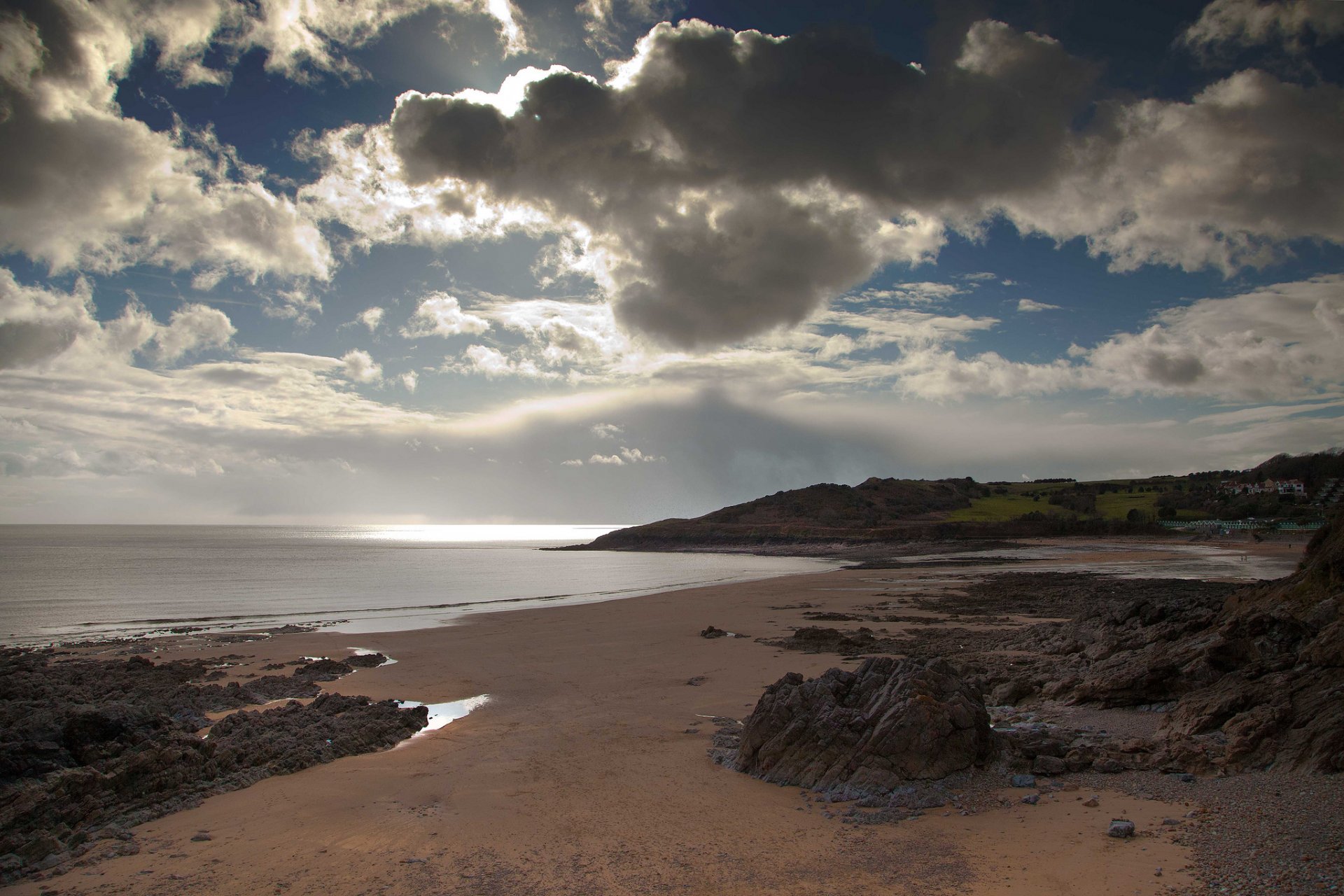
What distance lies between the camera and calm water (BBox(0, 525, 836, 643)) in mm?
32281

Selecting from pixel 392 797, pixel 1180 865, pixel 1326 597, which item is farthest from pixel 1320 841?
pixel 392 797

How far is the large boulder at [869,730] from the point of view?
923cm

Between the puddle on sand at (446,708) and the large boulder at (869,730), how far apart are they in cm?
686

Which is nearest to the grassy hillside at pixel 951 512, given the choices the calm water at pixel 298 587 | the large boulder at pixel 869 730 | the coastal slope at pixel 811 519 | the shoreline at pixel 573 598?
the coastal slope at pixel 811 519

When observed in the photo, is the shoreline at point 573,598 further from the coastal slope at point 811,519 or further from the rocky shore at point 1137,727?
the rocky shore at point 1137,727

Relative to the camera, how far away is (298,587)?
50906 mm

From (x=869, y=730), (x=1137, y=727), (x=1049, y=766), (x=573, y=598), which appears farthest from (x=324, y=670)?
(x=573, y=598)

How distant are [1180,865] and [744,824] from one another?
4499mm

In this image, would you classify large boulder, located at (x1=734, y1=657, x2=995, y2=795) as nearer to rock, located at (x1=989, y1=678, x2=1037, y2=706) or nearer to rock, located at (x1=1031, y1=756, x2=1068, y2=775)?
rock, located at (x1=1031, y1=756, x2=1068, y2=775)

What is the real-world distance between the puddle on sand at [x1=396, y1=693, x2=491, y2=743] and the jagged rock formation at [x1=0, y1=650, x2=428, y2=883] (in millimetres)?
335

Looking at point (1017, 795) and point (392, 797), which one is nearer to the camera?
point (1017, 795)

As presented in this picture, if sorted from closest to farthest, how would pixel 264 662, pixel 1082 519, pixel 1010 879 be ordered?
pixel 1010 879
pixel 264 662
pixel 1082 519

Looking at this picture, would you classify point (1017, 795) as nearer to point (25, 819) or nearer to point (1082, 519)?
point (25, 819)

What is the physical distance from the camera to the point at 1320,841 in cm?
612
